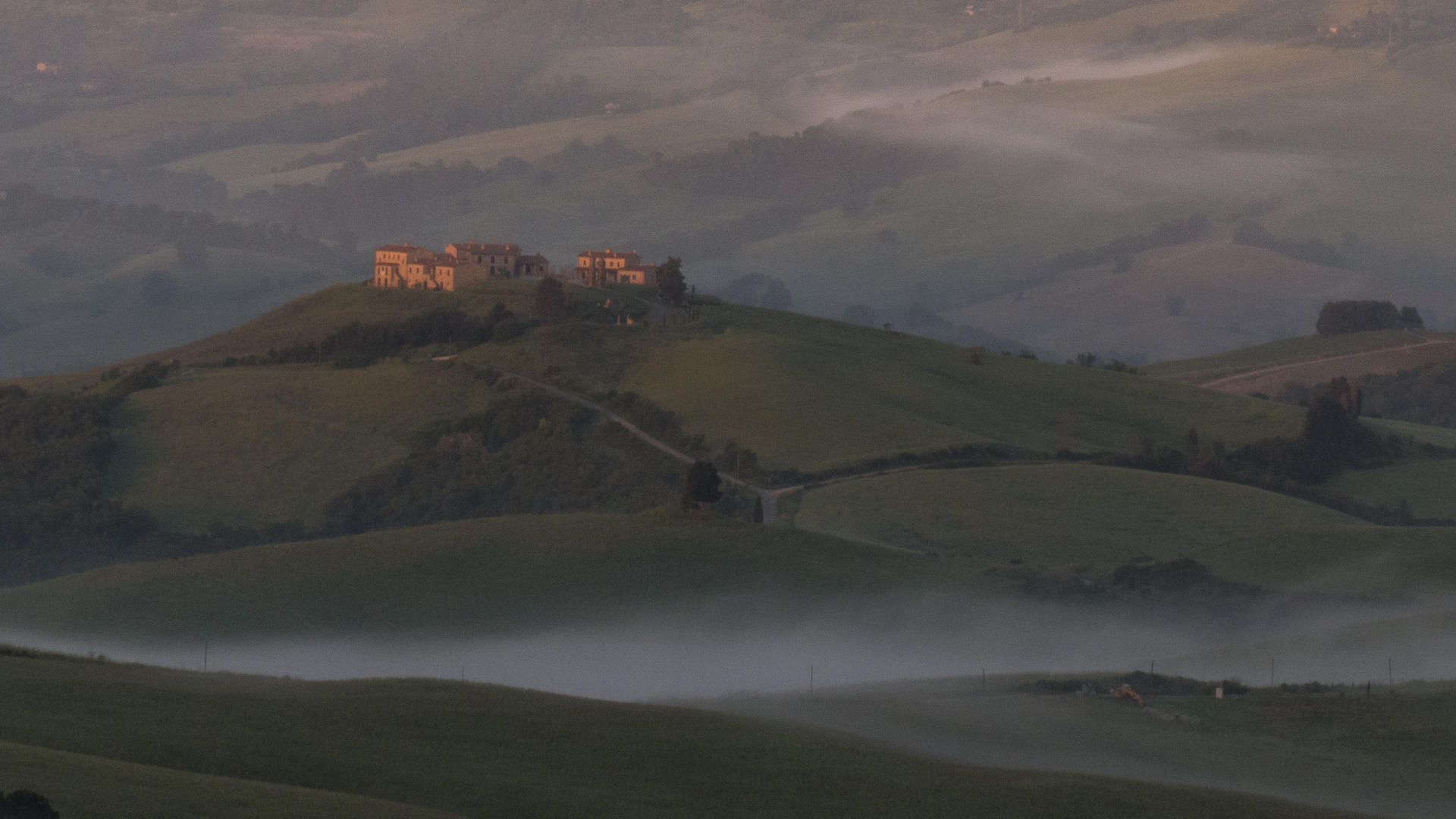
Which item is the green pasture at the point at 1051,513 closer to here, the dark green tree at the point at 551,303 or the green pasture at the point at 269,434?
the green pasture at the point at 269,434

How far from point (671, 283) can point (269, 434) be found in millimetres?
53765

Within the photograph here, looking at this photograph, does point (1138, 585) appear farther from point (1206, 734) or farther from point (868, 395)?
point (868, 395)

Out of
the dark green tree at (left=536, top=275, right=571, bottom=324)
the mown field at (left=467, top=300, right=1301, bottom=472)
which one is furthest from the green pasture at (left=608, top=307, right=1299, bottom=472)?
the dark green tree at (left=536, top=275, right=571, bottom=324)

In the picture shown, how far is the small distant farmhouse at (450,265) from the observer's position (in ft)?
604

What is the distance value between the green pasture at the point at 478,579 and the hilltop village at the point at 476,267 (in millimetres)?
94892

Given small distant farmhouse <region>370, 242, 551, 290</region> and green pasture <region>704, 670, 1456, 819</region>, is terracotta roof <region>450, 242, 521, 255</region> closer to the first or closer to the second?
small distant farmhouse <region>370, 242, 551, 290</region>

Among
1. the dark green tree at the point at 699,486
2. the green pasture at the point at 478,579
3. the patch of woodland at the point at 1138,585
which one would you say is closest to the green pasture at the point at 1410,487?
the patch of woodland at the point at 1138,585

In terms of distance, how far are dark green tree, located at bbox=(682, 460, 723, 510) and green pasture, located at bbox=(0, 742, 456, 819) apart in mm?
60425

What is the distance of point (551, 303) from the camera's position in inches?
6658

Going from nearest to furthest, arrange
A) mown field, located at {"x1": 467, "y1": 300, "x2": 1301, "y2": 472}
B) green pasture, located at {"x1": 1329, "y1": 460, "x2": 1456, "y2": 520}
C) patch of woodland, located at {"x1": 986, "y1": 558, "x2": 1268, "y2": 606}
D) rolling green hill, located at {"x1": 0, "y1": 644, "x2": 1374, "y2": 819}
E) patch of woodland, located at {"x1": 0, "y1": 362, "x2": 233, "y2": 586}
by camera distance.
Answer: rolling green hill, located at {"x1": 0, "y1": 644, "x2": 1374, "y2": 819}, patch of woodland, located at {"x1": 986, "y1": 558, "x2": 1268, "y2": 606}, mown field, located at {"x1": 467, "y1": 300, "x2": 1301, "y2": 472}, patch of woodland, located at {"x1": 0, "y1": 362, "x2": 233, "y2": 586}, green pasture, located at {"x1": 1329, "y1": 460, "x2": 1456, "y2": 520}

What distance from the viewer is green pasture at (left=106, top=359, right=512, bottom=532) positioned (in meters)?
140

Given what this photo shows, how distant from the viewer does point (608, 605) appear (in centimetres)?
7894

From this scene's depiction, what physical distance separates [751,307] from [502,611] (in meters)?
112

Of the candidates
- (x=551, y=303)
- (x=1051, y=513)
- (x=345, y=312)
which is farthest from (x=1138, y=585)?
(x=345, y=312)
